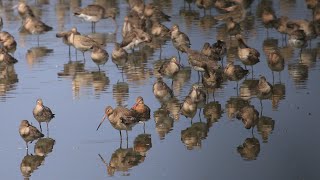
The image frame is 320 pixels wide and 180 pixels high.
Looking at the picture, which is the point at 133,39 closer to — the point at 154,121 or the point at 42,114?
the point at 154,121

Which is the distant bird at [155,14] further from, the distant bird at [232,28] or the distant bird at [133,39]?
the distant bird at [133,39]

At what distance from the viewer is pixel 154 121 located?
21.9 meters

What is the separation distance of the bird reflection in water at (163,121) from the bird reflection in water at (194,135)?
15.4 inches

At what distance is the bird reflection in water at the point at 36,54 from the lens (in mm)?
28686

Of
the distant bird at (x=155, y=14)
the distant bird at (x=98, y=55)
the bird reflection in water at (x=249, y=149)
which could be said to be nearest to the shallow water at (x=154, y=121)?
the bird reflection in water at (x=249, y=149)

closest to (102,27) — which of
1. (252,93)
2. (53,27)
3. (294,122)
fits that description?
(53,27)

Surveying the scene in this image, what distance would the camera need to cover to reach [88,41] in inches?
1122

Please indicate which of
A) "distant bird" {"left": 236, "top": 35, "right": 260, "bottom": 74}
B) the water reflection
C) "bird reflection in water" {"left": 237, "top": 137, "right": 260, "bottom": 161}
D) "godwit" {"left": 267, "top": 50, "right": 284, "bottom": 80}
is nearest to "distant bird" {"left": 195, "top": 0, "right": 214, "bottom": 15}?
the water reflection

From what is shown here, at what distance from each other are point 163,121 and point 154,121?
197mm

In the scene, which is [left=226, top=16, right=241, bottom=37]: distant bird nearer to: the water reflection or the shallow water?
the shallow water

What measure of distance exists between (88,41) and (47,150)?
8.95 metres

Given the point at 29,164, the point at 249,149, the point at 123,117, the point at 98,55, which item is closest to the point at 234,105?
the point at 249,149

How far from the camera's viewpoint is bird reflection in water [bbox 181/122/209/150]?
66.2ft

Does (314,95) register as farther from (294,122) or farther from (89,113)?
(89,113)
